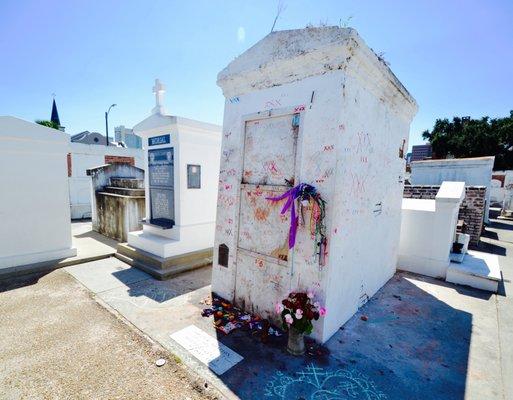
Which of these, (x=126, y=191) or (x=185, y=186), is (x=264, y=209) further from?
(x=126, y=191)

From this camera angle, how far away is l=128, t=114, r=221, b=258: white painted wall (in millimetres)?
6137

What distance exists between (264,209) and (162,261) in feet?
10.1

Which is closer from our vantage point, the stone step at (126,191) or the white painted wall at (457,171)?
the stone step at (126,191)

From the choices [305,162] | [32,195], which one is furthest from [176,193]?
[305,162]

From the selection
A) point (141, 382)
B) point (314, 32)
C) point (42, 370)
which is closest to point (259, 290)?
point (141, 382)

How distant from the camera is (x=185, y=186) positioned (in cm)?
632

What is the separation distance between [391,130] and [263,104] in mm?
2543

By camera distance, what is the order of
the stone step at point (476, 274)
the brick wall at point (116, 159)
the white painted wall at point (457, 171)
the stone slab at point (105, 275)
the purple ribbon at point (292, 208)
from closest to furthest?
the purple ribbon at point (292, 208)
the stone slab at point (105, 275)
the stone step at point (476, 274)
the white painted wall at point (457, 171)
the brick wall at point (116, 159)

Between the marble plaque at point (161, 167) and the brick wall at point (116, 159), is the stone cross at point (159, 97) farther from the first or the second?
the brick wall at point (116, 159)

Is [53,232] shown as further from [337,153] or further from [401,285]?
[401,285]

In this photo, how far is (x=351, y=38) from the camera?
3098 mm

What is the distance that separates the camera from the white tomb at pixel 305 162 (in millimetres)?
3367

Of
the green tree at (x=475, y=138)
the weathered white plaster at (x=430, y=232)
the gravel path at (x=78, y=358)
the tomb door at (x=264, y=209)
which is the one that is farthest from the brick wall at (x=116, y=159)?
the green tree at (x=475, y=138)

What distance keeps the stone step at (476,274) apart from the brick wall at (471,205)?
12.1 feet
